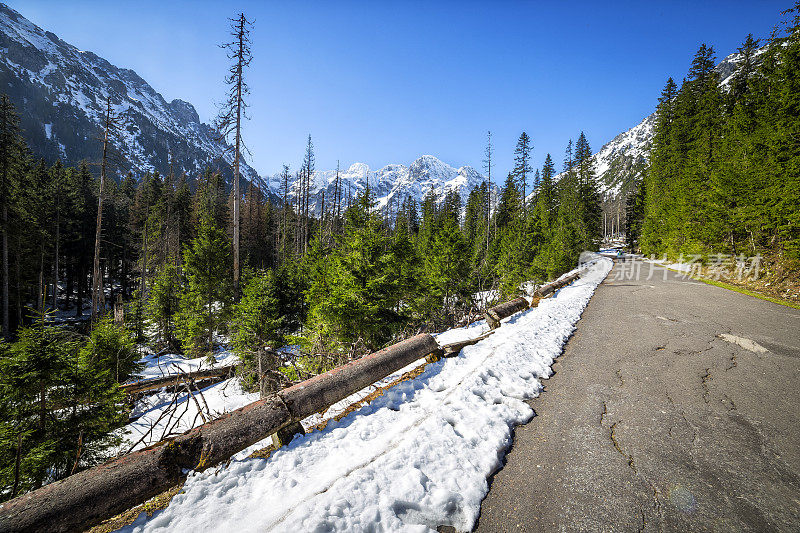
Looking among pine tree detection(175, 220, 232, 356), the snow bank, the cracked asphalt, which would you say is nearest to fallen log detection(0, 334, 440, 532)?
the snow bank

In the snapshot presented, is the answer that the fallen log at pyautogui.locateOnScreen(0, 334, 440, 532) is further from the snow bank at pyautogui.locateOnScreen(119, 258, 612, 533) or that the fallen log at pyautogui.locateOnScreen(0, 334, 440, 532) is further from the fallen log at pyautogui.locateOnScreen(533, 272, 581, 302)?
the fallen log at pyautogui.locateOnScreen(533, 272, 581, 302)

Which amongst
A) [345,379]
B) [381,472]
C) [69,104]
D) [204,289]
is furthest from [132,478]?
[69,104]

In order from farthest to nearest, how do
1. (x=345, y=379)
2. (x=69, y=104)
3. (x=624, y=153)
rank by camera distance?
(x=624, y=153), (x=69, y=104), (x=345, y=379)

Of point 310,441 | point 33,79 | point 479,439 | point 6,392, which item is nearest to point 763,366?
point 479,439

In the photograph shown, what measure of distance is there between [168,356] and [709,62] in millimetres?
57268

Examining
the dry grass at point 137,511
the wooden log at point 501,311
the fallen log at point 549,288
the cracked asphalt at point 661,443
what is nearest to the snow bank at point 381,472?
the dry grass at point 137,511

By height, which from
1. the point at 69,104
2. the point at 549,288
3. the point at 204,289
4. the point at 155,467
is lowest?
the point at 204,289

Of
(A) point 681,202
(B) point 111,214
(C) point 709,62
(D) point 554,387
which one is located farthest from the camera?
(B) point 111,214

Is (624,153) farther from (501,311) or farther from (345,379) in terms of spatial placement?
(345,379)

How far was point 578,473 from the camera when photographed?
2.72 meters

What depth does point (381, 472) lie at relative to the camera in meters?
2.59

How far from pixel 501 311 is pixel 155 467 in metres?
8.41

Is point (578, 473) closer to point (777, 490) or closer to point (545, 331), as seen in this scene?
point (777, 490)

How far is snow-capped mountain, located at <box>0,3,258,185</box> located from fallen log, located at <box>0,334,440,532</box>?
284 ft
